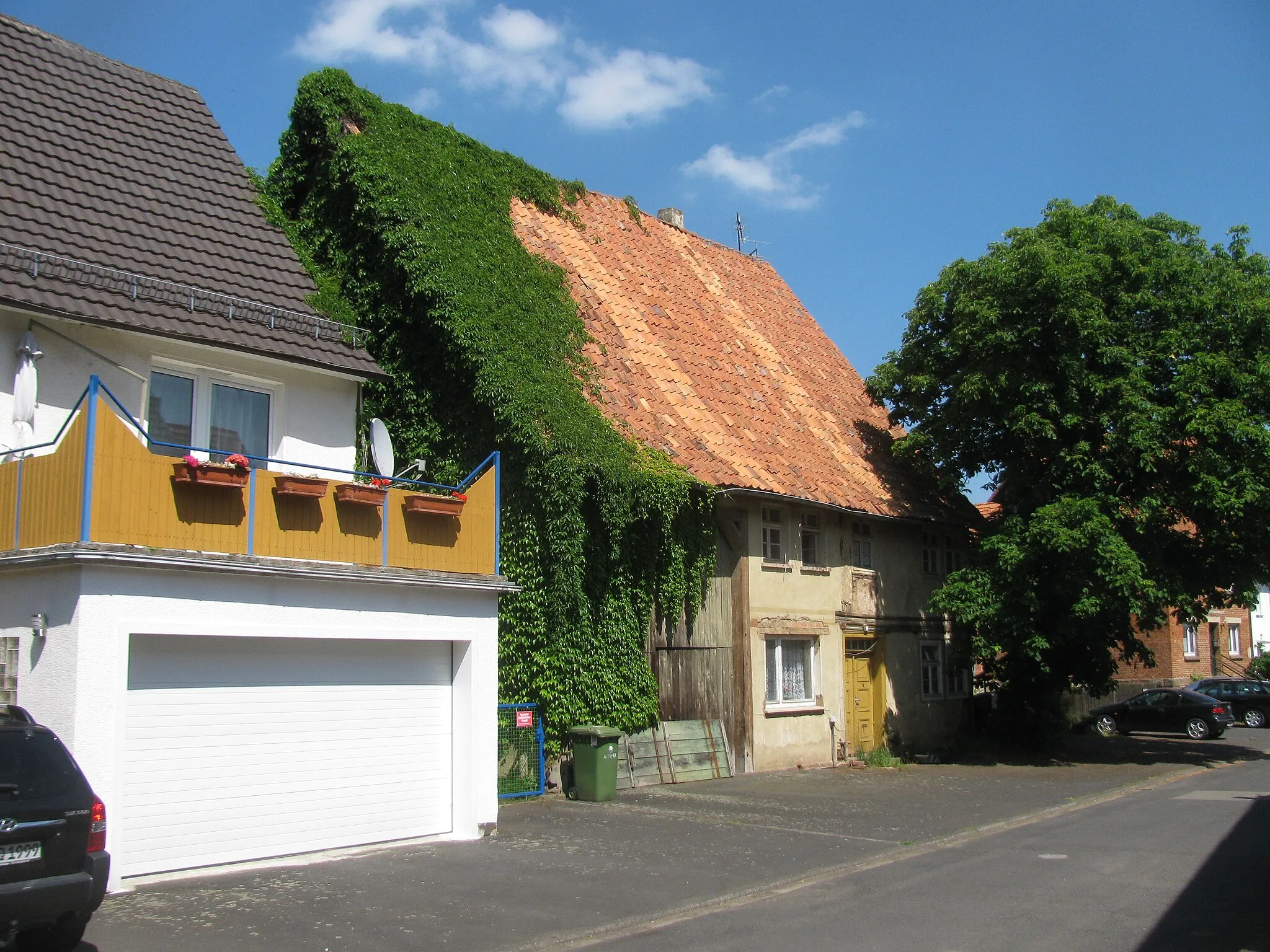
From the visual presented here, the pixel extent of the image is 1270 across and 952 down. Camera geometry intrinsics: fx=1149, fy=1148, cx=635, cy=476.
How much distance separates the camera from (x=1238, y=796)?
17188 millimetres

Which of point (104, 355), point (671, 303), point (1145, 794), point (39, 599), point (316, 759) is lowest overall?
point (1145, 794)

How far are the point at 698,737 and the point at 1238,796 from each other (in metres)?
8.18

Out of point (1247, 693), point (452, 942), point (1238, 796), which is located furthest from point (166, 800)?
point (1247, 693)

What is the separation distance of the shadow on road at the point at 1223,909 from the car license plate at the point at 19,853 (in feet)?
24.7

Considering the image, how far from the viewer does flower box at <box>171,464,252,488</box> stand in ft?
35.2

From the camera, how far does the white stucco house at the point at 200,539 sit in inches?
404

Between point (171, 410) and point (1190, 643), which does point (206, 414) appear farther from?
point (1190, 643)

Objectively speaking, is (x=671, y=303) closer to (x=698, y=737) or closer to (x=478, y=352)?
(x=478, y=352)

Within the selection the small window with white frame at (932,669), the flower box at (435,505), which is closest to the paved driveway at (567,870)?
the flower box at (435,505)

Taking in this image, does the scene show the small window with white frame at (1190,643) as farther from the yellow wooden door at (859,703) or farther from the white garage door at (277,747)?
the white garage door at (277,747)

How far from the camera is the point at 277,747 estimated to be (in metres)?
11.7

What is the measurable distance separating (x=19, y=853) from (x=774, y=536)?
15.0 metres

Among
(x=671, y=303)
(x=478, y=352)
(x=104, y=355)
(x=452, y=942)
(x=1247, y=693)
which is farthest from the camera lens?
(x=1247, y=693)

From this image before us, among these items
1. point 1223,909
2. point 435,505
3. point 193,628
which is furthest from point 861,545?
point 193,628
